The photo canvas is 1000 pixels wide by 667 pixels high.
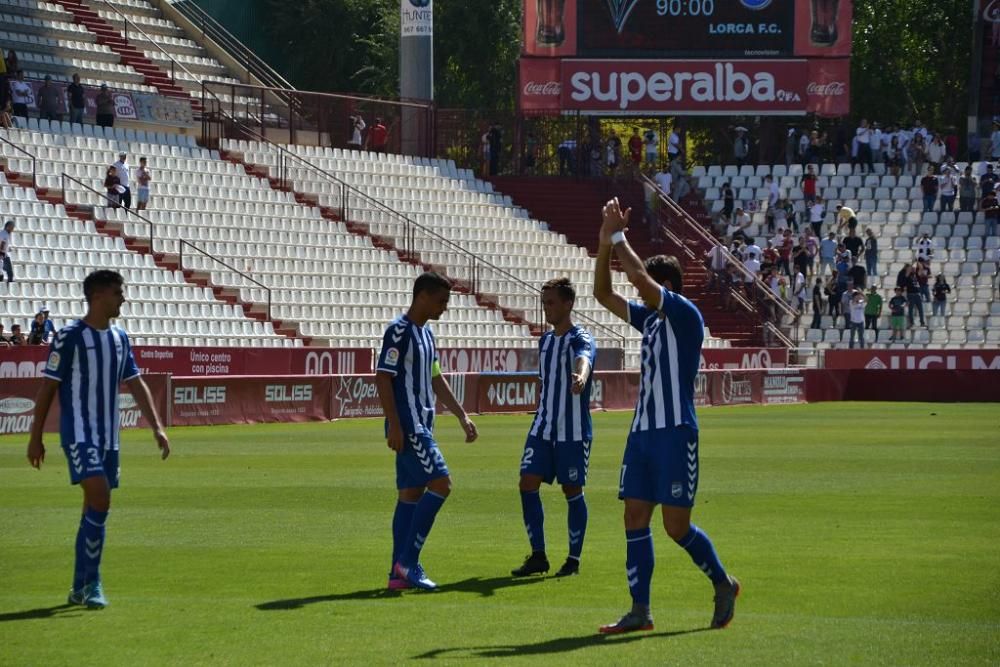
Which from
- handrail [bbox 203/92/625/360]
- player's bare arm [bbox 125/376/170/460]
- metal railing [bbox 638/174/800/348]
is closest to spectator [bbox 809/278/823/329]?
metal railing [bbox 638/174/800/348]

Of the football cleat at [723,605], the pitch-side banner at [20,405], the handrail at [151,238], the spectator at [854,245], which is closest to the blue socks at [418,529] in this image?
the football cleat at [723,605]

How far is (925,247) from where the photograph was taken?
50094mm

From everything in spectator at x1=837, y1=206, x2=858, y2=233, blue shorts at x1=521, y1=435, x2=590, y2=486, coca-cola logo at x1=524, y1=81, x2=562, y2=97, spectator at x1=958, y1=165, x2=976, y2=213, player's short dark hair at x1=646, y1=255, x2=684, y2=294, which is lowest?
blue shorts at x1=521, y1=435, x2=590, y2=486

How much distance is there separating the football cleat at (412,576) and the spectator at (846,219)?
41.5 m

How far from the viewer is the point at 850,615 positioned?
9562 millimetres

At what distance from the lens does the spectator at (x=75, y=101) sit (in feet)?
135

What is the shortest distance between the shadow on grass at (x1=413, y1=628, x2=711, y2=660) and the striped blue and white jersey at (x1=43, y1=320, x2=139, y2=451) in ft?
8.42

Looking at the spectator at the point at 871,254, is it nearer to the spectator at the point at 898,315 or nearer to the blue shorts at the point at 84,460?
the spectator at the point at 898,315

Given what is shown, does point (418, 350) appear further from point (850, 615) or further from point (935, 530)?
point (935, 530)

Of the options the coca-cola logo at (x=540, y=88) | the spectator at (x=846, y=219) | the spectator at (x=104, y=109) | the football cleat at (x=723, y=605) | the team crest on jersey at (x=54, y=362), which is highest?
the coca-cola logo at (x=540, y=88)

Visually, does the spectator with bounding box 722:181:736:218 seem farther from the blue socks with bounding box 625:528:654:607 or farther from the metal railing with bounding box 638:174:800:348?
the blue socks with bounding box 625:528:654:607

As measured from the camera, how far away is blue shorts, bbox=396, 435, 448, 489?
420 inches

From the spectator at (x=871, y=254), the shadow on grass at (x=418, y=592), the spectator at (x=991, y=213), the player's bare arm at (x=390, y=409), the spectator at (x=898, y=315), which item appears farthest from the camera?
the spectator at (x=991, y=213)

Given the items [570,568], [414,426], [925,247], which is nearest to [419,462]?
[414,426]
